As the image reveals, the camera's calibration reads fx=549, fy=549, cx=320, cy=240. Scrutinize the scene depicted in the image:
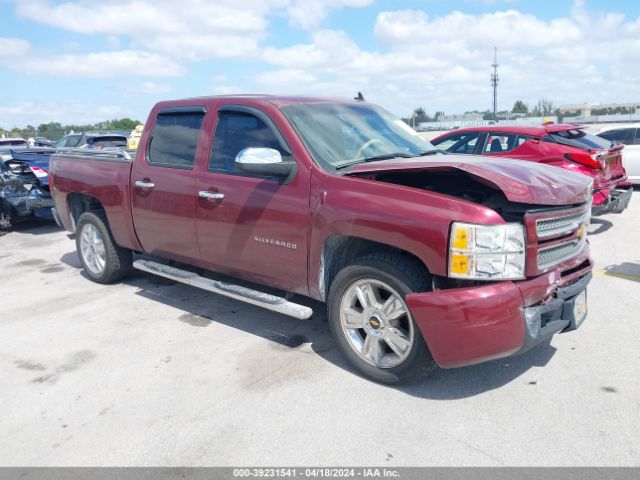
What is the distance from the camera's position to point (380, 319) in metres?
3.64

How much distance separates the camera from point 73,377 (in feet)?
13.1

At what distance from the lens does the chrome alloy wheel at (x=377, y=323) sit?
357cm

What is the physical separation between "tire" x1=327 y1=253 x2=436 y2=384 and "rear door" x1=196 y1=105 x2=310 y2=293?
418mm

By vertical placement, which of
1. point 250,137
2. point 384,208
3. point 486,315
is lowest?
point 486,315

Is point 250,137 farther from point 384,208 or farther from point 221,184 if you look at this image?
point 384,208

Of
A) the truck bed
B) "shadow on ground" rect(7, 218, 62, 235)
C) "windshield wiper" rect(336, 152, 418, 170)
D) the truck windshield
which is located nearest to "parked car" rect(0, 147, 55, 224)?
"shadow on ground" rect(7, 218, 62, 235)

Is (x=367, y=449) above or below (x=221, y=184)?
below

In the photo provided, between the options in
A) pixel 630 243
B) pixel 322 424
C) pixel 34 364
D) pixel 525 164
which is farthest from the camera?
pixel 630 243

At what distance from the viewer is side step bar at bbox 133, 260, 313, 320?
13.1 ft

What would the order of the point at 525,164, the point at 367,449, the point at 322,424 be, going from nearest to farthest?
the point at 367,449 → the point at 322,424 → the point at 525,164

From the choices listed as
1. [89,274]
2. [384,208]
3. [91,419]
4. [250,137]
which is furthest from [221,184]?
[89,274]

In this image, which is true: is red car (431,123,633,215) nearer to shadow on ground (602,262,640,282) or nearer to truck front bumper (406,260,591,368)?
shadow on ground (602,262,640,282)

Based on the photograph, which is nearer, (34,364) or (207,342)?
(34,364)

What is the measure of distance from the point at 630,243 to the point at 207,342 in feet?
19.9
